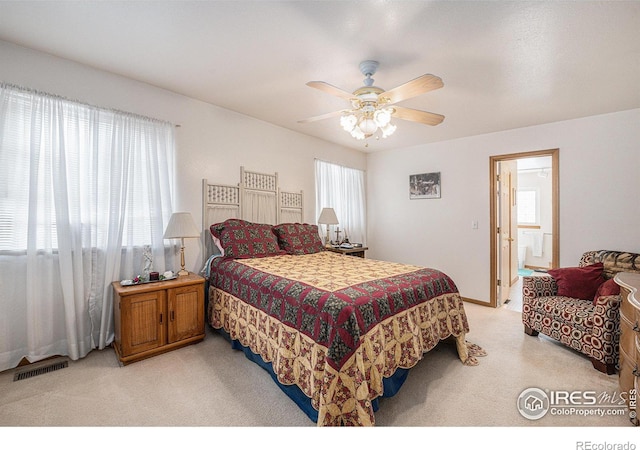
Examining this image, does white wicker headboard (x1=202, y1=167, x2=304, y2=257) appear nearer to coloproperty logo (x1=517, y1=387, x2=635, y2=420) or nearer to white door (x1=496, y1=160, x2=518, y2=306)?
white door (x1=496, y1=160, x2=518, y2=306)

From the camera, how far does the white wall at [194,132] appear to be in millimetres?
2234

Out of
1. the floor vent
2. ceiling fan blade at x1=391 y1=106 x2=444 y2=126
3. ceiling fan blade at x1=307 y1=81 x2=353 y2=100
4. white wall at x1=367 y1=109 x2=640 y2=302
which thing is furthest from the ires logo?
the floor vent

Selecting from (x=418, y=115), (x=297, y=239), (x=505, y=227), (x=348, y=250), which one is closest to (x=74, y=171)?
(x=297, y=239)

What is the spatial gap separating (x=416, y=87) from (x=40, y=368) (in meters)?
3.60

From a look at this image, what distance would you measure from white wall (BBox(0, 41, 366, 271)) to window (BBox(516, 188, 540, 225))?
548 cm

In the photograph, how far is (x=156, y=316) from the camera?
2.38 metres

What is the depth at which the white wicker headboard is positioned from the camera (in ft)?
10.7

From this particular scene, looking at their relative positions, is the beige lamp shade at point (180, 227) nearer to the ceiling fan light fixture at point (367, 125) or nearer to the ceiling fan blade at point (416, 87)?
the ceiling fan light fixture at point (367, 125)

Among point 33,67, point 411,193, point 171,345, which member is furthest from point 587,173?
point 33,67

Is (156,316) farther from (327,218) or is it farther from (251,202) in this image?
(327,218)

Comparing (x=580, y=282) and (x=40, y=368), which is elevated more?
(x=580, y=282)

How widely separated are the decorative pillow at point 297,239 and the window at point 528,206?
5768 mm

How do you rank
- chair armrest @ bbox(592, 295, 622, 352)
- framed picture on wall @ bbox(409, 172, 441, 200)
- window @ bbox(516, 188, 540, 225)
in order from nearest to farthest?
chair armrest @ bbox(592, 295, 622, 352), framed picture on wall @ bbox(409, 172, 441, 200), window @ bbox(516, 188, 540, 225)
